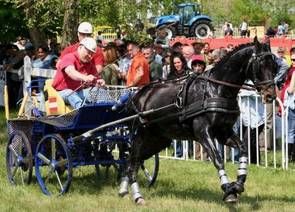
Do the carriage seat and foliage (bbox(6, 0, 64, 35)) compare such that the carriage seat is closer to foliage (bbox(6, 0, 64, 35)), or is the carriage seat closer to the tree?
the tree

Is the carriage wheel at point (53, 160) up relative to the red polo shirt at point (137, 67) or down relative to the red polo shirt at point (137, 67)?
down

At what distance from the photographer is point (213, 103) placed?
7.98 meters

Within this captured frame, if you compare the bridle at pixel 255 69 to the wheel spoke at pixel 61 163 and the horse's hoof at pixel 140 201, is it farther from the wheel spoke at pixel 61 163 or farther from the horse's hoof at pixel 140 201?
the wheel spoke at pixel 61 163

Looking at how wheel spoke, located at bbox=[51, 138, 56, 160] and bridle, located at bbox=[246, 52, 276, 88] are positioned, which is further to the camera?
wheel spoke, located at bbox=[51, 138, 56, 160]

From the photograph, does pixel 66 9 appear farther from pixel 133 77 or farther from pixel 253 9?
pixel 253 9

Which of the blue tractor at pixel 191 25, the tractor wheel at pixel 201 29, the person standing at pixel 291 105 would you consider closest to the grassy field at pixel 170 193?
→ the person standing at pixel 291 105

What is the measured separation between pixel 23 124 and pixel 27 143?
312 mm

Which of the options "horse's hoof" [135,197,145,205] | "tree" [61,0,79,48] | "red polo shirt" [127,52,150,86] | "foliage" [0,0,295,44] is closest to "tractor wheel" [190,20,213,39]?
"foliage" [0,0,295,44]

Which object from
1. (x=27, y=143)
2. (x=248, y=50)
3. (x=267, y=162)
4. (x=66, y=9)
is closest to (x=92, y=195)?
(x=27, y=143)

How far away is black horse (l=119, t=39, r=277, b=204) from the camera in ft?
Answer: 25.2

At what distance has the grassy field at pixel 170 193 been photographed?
8.48 m

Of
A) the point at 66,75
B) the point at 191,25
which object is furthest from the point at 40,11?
the point at 191,25

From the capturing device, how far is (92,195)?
9312 mm

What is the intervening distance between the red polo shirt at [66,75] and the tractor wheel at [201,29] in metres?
34.3
